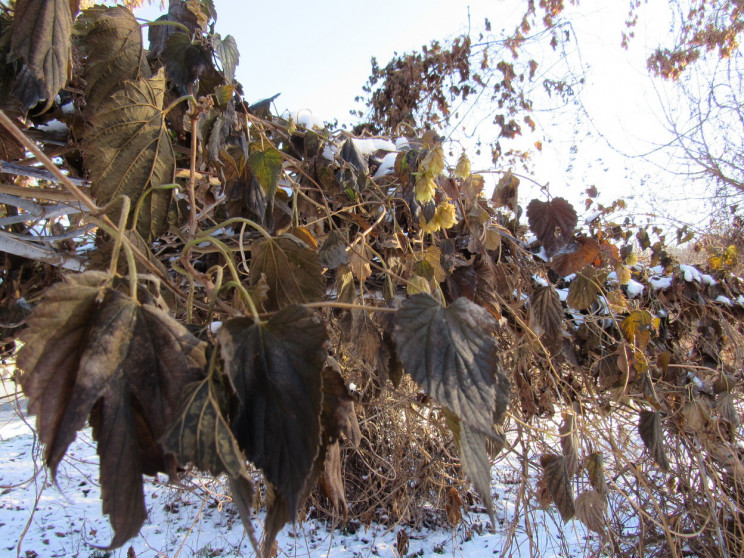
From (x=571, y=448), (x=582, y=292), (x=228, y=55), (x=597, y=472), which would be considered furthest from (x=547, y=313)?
(x=228, y=55)

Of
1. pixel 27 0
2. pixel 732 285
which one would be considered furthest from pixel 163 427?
pixel 732 285

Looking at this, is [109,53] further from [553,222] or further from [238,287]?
[553,222]

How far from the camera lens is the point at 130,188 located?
60cm

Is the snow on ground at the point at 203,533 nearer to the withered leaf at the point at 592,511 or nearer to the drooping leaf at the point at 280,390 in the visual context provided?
the withered leaf at the point at 592,511

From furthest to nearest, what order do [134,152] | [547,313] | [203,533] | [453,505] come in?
[203,533] < [453,505] < [547,313] < [134,152]

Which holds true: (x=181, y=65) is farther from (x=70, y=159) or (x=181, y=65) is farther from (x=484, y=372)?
(x=484, y=372)

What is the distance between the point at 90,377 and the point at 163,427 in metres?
0.07

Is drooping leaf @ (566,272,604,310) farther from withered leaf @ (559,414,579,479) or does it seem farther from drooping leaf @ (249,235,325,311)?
drooping leaf @ (249,235,325,311)

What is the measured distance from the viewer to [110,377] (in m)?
0.33

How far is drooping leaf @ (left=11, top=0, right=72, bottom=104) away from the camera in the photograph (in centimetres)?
49

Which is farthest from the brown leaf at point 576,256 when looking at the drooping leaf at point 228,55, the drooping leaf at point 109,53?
the drooping leaf at point 109,53

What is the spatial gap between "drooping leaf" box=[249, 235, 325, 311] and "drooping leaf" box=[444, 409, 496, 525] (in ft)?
0.89

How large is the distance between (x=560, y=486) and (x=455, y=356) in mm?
887

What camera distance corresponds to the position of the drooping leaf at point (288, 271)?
61 cm
